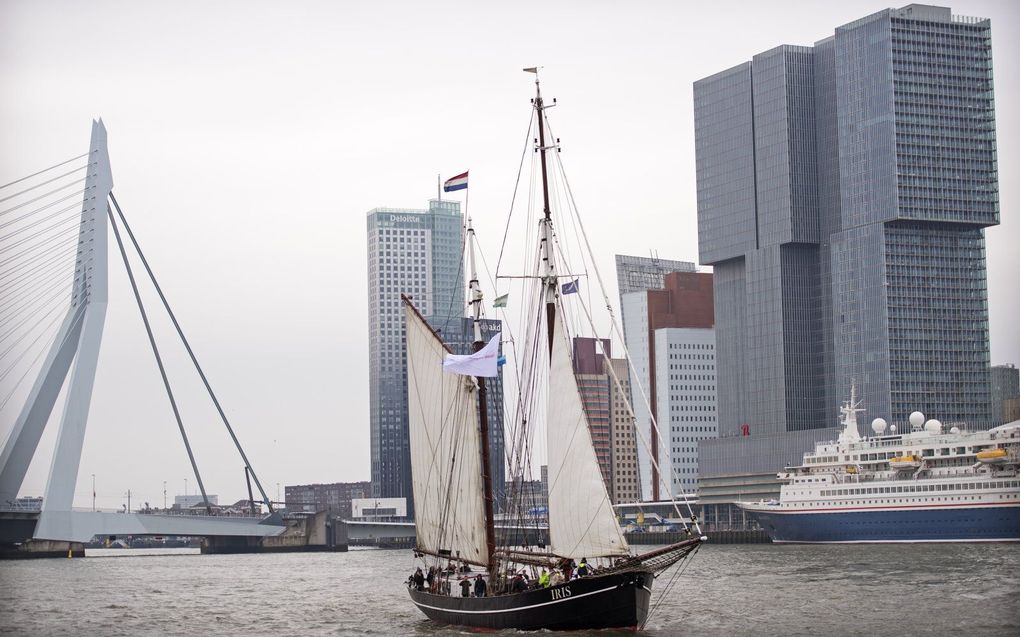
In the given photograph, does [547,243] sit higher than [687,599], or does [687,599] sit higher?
[547,243]

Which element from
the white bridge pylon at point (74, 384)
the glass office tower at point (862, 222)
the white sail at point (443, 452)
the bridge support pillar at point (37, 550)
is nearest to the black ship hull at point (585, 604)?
the white sail at point (443, 452)

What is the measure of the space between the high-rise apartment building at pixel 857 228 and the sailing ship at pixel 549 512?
380 feet

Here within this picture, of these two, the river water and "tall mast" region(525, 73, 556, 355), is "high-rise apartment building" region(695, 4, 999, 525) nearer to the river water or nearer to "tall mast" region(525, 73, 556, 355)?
the river water

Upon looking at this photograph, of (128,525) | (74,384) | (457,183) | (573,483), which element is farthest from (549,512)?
(128,525)

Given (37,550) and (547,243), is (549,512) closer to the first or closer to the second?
(547,243)

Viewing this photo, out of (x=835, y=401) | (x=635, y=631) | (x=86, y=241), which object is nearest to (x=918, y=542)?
(x=835, y=401)

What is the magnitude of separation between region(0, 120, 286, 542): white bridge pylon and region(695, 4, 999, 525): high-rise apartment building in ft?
289

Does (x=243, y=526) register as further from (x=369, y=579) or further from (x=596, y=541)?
(x=596, y=541)

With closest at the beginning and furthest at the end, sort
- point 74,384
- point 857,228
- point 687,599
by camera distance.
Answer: point 687,599 → point 74,384 → point 857,228

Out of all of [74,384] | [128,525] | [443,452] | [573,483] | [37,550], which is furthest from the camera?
[128,525]

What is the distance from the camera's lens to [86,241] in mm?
110062

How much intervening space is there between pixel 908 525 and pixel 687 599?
199 feet

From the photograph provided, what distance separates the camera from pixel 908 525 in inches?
4592

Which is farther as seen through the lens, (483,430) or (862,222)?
(862,222)
